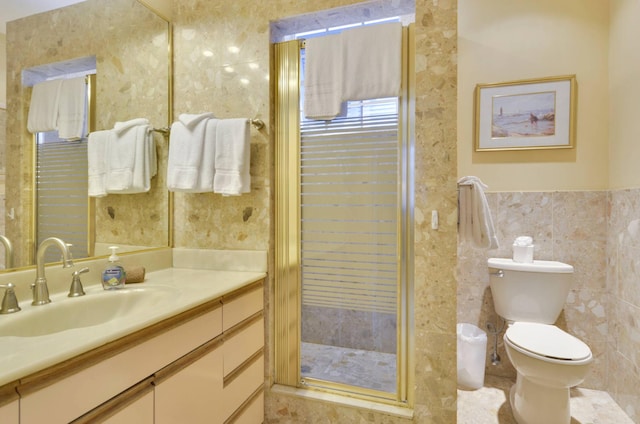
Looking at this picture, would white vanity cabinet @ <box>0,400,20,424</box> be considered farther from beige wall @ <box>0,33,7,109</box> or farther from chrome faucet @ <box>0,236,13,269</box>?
beige wall @ <box>0,33,7,109</box>

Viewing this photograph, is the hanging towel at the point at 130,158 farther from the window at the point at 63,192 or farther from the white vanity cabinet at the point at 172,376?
the white vanity cabinet at the point at 172,376

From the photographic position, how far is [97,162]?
1.45m

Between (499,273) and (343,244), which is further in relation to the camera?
(499,273)

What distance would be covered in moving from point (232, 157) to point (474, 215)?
118cm

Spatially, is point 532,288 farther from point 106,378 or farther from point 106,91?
point 106,91

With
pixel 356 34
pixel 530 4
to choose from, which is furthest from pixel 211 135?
pixel 530 4

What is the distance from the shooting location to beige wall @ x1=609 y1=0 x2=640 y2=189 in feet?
5.53

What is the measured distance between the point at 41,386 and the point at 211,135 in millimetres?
1181

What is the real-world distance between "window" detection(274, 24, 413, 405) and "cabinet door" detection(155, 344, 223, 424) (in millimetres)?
492

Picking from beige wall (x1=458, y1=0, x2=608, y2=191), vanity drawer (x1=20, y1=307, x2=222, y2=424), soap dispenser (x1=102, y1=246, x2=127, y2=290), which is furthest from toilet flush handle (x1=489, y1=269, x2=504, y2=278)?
soap dispenser (x1=102, y1=246, x2=127, y2=290)


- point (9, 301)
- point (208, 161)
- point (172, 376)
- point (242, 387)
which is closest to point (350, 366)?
point (242, 387)

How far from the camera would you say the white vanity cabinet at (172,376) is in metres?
0.73

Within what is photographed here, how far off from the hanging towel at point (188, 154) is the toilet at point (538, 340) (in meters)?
1.83

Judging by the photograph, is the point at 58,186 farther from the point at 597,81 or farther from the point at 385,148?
the point at 597,81
